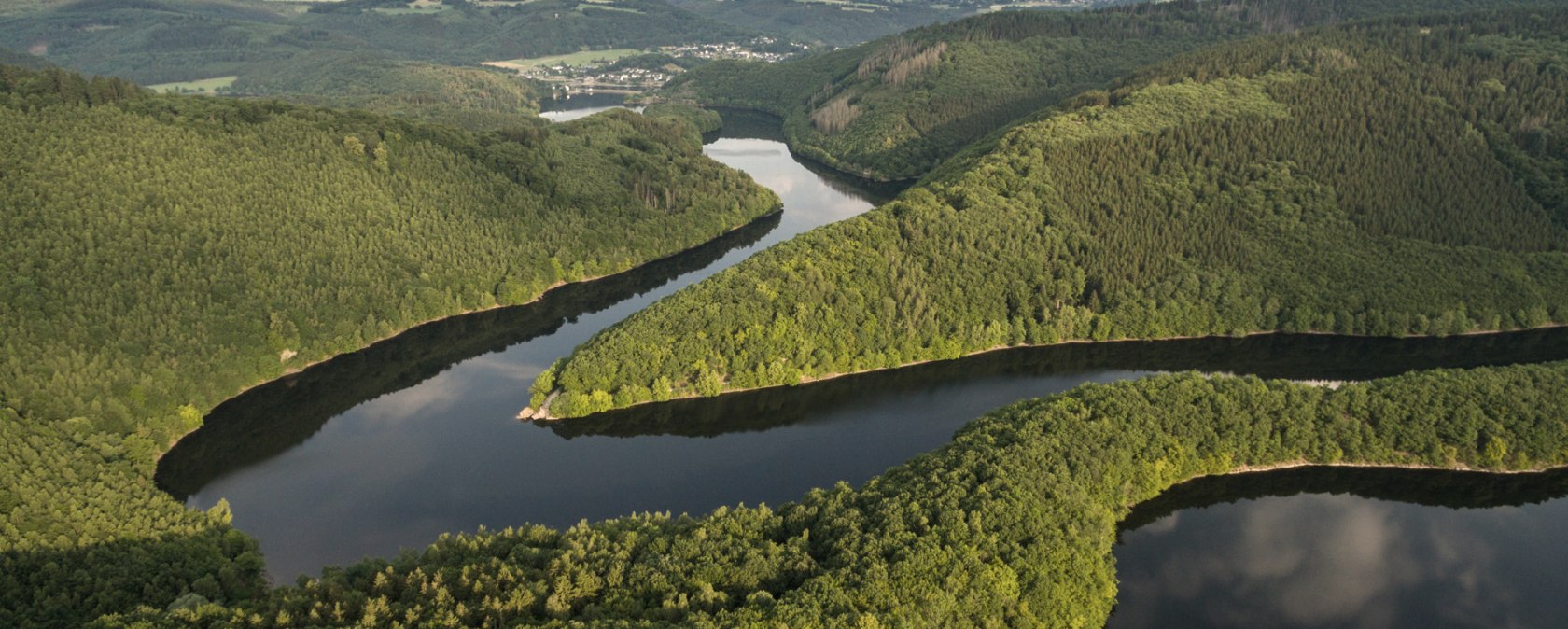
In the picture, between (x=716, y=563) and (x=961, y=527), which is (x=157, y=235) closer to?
(x=716, y=563)

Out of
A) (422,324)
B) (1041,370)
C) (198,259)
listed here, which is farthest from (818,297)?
(198,259)

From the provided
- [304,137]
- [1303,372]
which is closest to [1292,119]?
[1303,372]

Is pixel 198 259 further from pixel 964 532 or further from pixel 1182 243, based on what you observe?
pixel 1182 243

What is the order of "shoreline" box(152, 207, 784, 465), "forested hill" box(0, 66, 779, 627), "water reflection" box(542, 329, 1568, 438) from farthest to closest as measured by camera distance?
1. "water reflection" box(542, 329, 1568, 438)
2. "shoreline" box(152, 207, 784, 465)
3. "forested hill" box(0, 66, 779, 627)

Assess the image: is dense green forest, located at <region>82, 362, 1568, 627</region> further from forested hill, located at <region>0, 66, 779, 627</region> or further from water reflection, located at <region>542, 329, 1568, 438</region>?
water reflection, located at <region>542, 329, 1568, 438</region>

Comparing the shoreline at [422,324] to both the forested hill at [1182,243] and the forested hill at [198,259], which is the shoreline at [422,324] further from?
the forested hill at [1182,243]

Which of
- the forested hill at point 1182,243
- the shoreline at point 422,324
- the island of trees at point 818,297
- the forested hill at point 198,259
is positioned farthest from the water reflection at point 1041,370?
the forested hill at point 198,259

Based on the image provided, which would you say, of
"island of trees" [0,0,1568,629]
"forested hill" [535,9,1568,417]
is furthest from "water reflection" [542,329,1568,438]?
"island of trees" [0,0,1568,629]
